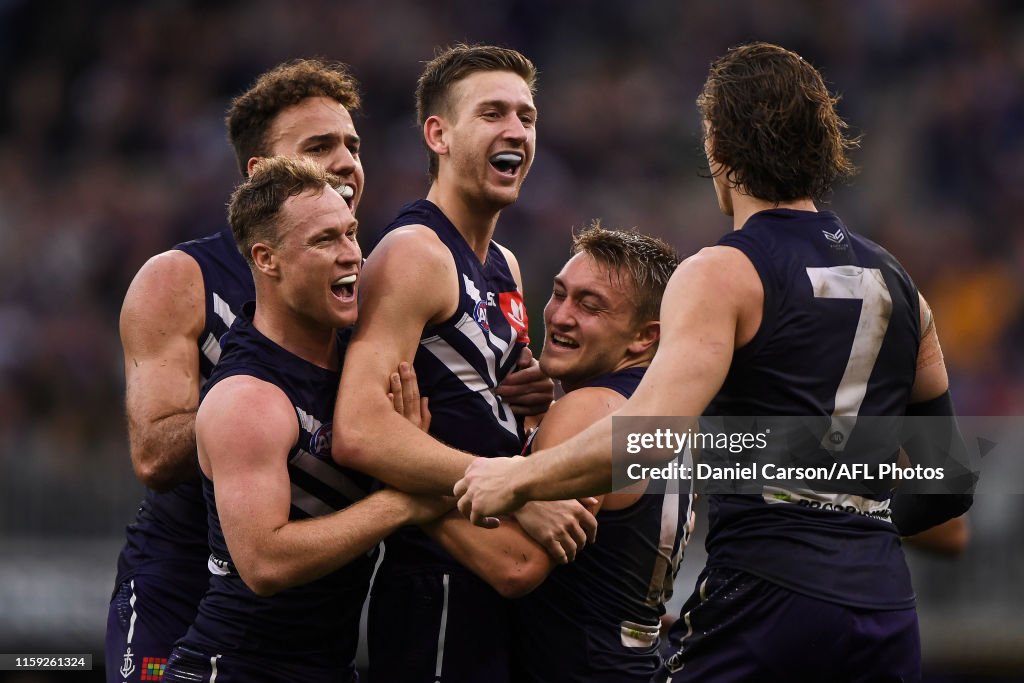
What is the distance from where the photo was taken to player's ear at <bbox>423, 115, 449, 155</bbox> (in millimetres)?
5320

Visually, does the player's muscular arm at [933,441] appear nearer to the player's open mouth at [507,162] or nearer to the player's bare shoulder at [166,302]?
the player's open mouth at [507,162]

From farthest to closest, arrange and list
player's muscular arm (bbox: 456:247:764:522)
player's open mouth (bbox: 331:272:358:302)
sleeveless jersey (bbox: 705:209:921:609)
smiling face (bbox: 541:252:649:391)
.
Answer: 1. smiling face (bbox: 541:252:649:391)
2. player's open mouth (bbox: 331:272:358:302)
3. sleeveless jersey (bbox: 705:209:921:609)
4. player's muscular arm (bbox: 456:247:764:522)

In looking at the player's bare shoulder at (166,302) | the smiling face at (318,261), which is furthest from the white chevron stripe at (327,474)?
the player's bare shoulder at (166,302)

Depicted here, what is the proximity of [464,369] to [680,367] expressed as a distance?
3.77 feet

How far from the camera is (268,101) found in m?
5.91

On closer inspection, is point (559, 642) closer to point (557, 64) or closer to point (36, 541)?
point (36, 541)

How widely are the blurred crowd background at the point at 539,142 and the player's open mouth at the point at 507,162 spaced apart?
199 inches

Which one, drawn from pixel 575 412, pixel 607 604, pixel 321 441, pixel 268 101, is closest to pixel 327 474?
pixel 321 441

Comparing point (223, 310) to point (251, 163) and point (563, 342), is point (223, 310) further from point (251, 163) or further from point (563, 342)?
point (563, 342)

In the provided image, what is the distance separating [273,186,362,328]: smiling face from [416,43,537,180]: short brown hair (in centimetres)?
86

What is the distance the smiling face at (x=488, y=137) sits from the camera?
519 cm

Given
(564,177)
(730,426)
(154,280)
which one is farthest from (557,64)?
(730,426)

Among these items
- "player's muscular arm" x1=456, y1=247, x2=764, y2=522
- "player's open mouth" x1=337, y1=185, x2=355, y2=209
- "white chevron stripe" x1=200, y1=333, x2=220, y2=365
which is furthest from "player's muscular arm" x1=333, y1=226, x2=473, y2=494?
"white chevron stripe" x1=200, y1=333, x2=220, y2=365

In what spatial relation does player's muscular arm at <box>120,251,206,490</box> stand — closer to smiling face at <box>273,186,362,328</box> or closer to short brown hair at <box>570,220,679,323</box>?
smiling face at <box>273,186,362,328</box>
